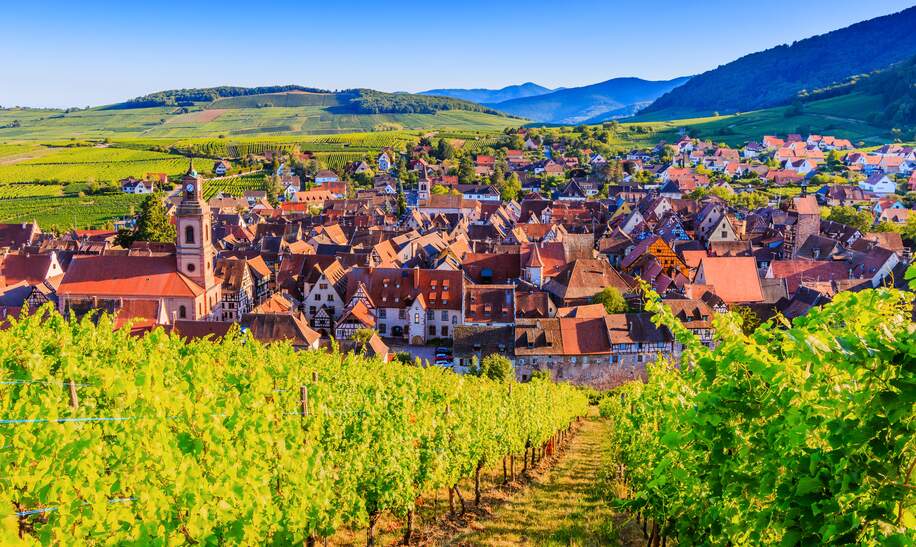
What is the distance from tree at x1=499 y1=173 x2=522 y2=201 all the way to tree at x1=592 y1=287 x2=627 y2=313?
76.0m

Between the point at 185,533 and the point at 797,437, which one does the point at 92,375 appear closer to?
A: the point at 185,533

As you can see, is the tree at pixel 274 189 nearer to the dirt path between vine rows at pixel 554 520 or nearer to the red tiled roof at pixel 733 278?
the red tiled roof at pixel 733 278

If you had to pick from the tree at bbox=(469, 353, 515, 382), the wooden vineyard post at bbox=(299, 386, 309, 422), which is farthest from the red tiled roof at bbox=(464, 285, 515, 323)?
the wooden vineyard post at bbox=(299, 386, 309, 422)

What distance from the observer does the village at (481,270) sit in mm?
50844

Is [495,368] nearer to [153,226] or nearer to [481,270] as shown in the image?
[481,270]

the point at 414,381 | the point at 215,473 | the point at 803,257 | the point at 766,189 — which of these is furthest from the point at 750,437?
the point at 766,189

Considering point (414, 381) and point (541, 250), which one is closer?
point (414, 381)

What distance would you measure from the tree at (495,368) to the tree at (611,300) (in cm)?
1450

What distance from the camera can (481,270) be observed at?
68.9 meters

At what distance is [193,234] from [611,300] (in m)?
36.0

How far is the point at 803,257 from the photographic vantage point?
262ft

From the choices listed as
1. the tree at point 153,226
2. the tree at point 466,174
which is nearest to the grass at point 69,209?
the tree at point 153,226

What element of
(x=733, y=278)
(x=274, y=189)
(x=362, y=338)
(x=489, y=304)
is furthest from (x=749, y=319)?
(x=274, y=189)

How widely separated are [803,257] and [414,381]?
72.5m
